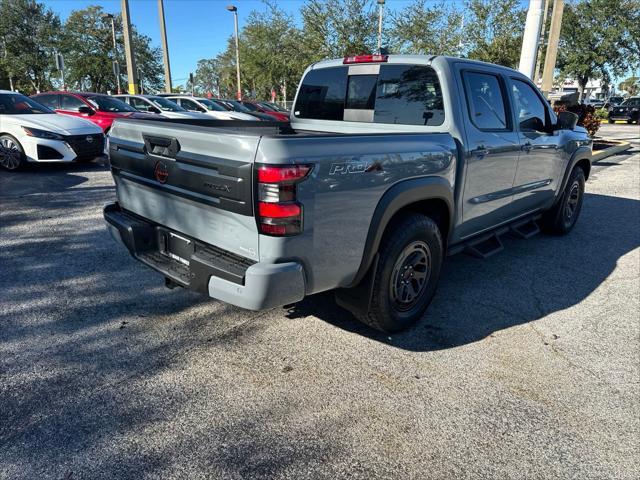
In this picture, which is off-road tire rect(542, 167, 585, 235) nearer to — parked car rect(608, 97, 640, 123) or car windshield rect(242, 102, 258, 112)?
car windshield rect(242, 102, 258, 112)

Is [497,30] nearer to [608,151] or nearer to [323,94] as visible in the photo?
[608,151]

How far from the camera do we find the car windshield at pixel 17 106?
28.0ft

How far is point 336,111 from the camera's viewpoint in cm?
400

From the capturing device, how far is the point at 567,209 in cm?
564

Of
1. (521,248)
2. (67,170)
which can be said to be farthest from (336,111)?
(67,170)

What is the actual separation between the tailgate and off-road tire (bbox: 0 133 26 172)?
21.1 feet

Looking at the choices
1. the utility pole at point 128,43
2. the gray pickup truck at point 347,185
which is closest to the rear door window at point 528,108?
the gray pickup truck at point 347,185

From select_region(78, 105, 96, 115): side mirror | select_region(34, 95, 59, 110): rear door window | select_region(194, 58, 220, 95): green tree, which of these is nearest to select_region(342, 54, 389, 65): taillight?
select_region(78, 105, 96, 115): side mirror

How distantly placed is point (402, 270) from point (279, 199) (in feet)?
4.16

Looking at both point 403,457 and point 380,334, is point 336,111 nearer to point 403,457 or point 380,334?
point 380,334

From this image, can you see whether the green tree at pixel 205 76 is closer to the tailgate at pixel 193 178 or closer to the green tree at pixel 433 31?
the green tree at pixel 433 31

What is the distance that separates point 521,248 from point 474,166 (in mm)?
2243

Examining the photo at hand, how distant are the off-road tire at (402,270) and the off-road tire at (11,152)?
8.04 m

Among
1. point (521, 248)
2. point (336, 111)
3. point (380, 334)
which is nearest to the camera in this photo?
point (380, 334)
